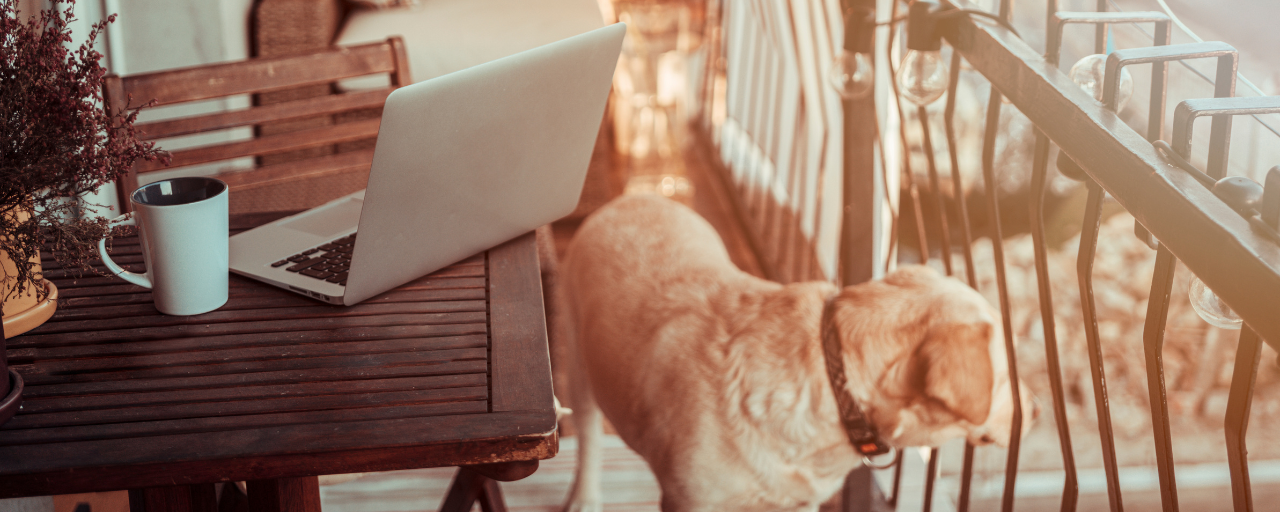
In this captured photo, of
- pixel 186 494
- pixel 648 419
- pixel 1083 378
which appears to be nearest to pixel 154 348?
pixel 186 494

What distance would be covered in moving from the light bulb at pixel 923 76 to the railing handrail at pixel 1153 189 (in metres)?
0.19

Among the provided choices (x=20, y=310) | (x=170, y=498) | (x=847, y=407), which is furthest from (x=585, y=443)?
(x=20, y=310)

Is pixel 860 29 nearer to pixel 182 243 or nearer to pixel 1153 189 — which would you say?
pixel 1153 189

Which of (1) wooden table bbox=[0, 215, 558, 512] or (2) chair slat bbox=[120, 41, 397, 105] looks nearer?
(1) wooden table bbox=[0, 215, 558, 512]

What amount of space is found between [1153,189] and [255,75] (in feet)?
4.34

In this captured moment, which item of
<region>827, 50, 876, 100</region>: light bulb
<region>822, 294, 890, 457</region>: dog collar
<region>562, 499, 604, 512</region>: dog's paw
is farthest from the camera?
<region>562, 499, 604, 512</region>: dog's paw

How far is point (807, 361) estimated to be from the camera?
45.5 inches

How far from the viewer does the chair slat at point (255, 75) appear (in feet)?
4.36

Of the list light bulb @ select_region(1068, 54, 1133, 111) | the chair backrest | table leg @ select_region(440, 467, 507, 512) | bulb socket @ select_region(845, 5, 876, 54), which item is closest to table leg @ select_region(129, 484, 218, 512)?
table leg @ select_region(440, 467, 507, 512)

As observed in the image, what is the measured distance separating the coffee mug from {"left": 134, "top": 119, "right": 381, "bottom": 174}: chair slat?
604 millimetres

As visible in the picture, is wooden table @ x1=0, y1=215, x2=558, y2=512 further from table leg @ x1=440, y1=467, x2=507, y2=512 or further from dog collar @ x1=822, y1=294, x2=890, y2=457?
dog collar @ x1=822, y1=294, x2=890, y2=457

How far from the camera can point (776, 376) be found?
3.82ft

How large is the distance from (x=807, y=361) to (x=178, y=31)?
2021 mm

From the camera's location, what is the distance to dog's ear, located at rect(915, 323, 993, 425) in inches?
40.3
